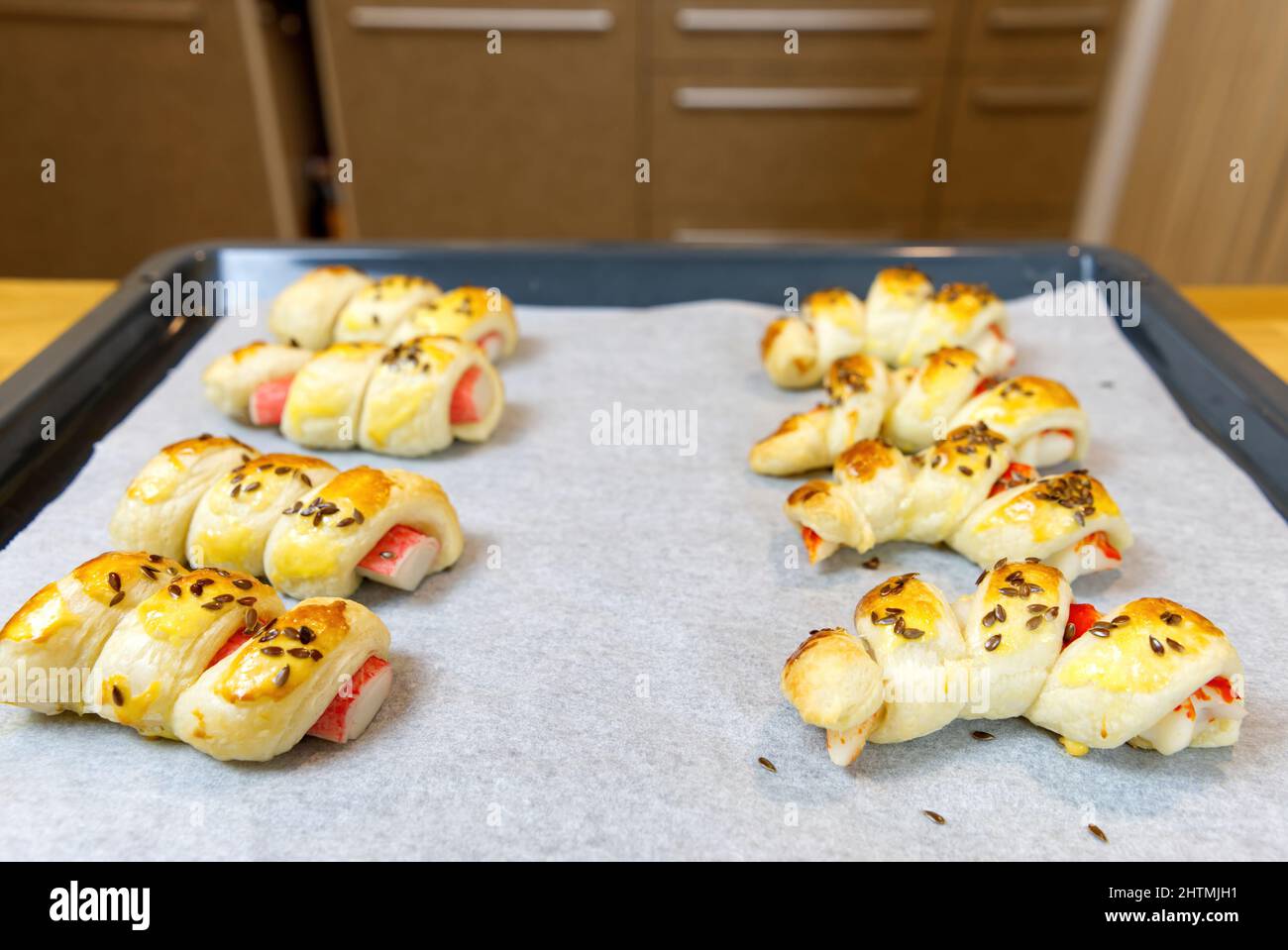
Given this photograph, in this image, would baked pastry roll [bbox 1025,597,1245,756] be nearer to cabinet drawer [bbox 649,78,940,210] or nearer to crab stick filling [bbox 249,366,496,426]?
crab stick filling [bbox 249,366,496,426]

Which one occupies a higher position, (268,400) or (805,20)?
(805,20)

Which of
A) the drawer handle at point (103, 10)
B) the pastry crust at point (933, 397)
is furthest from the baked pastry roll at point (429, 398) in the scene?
the drawer handle at point (103, 10)

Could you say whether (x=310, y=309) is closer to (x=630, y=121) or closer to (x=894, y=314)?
(x=894, y=314)

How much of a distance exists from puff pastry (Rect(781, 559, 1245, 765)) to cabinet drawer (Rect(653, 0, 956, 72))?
2609 mm

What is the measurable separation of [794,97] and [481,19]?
1.08 meters

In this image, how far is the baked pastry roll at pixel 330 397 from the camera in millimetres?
1526

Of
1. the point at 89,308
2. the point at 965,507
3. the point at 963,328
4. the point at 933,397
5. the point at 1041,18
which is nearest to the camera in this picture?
the point at 965,507

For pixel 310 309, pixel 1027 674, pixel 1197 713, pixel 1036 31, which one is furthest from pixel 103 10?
pixel 1197 713

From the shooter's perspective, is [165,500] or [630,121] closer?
[165,500]

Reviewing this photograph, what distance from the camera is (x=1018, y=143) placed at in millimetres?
3332

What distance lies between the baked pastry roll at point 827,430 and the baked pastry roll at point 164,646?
0.78 m

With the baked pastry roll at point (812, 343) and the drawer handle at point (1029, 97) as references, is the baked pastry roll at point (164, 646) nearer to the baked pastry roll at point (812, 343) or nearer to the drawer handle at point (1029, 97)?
the baked pastry roll at point (812, 343)

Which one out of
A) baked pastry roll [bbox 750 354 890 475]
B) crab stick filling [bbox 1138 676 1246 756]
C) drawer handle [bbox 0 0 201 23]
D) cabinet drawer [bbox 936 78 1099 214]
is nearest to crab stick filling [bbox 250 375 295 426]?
baked pastry roll [bbox 750 354 890 475]

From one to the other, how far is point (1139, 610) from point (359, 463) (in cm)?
114
